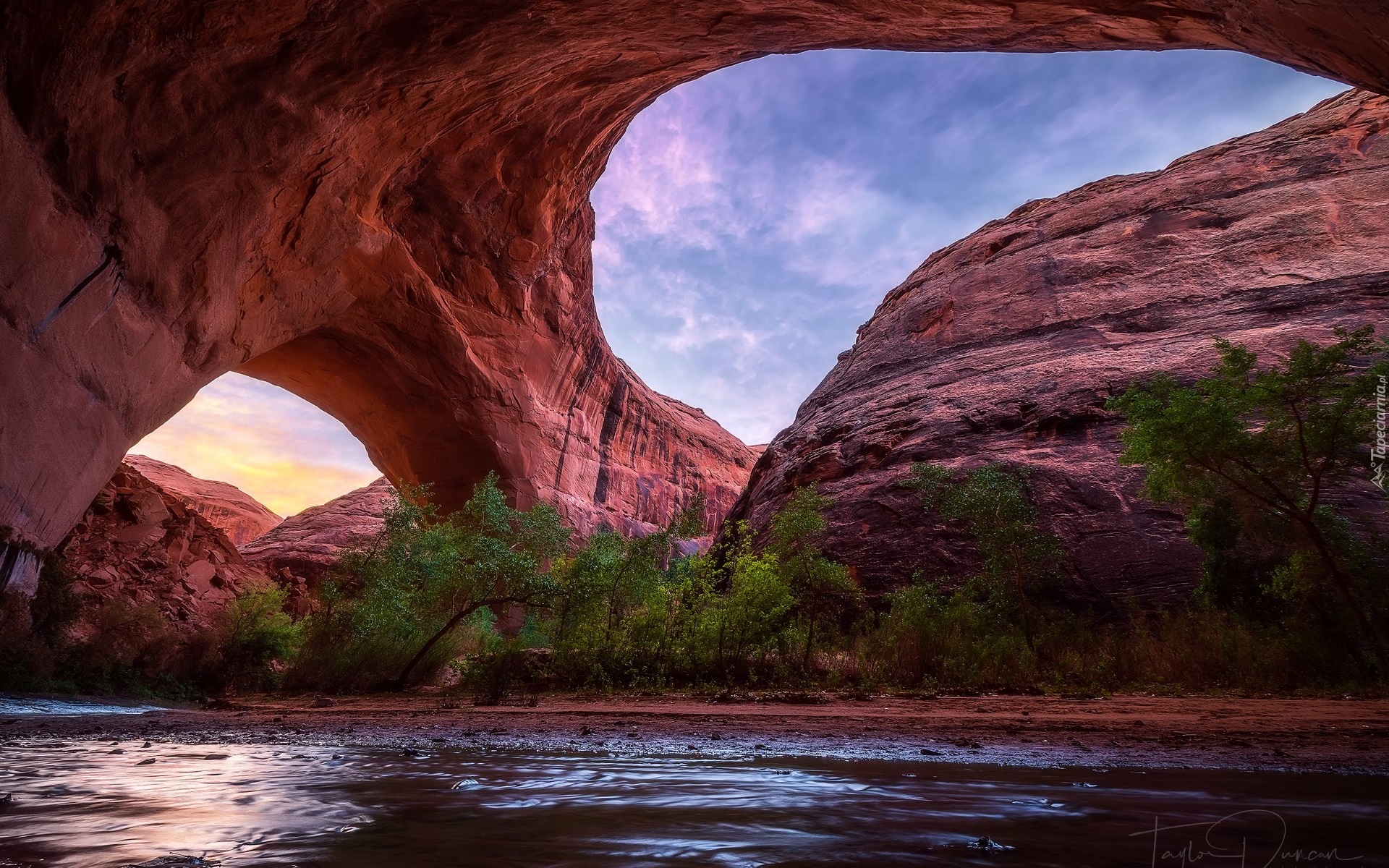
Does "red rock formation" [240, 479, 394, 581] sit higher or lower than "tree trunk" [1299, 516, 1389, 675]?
higher

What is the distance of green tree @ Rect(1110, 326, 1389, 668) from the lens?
28.3 ft

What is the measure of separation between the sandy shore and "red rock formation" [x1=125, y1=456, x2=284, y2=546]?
48.4 m

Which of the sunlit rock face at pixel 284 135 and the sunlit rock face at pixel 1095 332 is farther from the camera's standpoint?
the sunlit rock face at pixel 1095 332

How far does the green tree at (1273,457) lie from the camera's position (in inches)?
340

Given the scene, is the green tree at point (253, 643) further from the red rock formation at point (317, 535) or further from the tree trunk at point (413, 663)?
the red rock formation at point (317, 535)

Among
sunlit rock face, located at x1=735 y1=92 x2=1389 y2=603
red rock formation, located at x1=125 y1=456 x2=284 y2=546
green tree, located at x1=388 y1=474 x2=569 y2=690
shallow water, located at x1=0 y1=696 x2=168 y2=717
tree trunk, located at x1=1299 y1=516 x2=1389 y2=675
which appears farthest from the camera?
red rock formation, located at x1=125 y1=456 x2=284 y2=546

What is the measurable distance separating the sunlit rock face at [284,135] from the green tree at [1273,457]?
155 inches

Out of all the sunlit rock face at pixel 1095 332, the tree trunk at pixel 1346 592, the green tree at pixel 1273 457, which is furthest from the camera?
the sunlit rock face at pixel 1095 332

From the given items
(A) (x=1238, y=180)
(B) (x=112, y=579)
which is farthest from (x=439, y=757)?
(A) (x=1238, y=180)

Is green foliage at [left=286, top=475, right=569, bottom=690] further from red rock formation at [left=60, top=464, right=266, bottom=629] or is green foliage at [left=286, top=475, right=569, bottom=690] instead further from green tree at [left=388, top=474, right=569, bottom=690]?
red rock formation at [left=60, top=464, right=266, bottom=629]

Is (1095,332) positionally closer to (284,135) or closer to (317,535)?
(284,135)

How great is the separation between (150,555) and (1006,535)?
18015 mm

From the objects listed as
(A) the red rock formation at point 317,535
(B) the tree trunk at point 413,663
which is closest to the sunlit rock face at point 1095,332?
(B) the tree trunk at point 413,663

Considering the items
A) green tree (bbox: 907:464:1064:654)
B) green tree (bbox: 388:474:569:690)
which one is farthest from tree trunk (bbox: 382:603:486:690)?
green tree (bbox: 907:464:1064:654)
